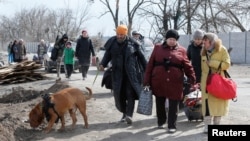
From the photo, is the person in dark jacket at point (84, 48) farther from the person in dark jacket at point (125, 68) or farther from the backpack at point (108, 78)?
the person in dark jacket at point (125, 68)

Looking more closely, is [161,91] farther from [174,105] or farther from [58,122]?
[58,122]

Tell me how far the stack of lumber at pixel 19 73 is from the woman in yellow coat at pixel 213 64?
1145 centimetres

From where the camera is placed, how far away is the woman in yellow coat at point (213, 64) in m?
7.51

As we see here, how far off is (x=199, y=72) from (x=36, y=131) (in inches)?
130

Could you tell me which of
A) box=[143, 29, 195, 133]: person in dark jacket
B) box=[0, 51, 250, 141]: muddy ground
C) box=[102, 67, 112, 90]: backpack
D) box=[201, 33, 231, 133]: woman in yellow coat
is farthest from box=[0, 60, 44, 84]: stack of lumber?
box=[201, 33, 231, 133]: woman in yellow coat

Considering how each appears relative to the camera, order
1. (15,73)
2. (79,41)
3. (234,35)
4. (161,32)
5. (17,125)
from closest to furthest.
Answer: (17,125) < (79,41) < (15,73) < (234,35) < (161,32)

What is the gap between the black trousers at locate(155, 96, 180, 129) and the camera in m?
7.99

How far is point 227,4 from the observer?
43406 mm

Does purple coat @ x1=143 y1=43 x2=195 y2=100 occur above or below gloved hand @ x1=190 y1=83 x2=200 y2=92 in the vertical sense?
above

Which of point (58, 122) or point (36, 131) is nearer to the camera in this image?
point (36, 131)

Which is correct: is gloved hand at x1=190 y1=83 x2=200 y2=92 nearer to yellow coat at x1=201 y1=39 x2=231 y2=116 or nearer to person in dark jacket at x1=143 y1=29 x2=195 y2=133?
person in dark jacket at x1=143 y1=29 x2=195 y2=133

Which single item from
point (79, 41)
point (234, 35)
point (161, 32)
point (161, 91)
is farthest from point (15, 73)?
point (161, 32)

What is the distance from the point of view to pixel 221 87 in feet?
24.4

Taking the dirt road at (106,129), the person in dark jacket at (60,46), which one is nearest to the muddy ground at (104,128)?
the dirt road at (106,129)
